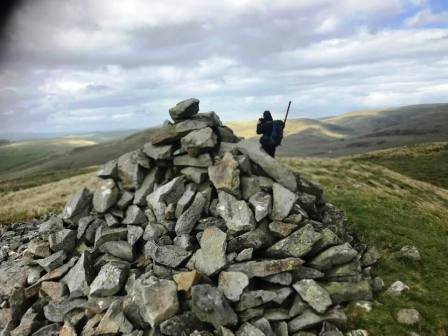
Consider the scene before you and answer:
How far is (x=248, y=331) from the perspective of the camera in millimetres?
15023

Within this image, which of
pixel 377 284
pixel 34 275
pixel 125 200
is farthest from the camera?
pixel 125 200

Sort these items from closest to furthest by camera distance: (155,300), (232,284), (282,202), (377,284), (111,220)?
(155,300) → (232,284) → (377,284) → (282,202) → (111,220)

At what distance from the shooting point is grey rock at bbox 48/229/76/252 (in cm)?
2120

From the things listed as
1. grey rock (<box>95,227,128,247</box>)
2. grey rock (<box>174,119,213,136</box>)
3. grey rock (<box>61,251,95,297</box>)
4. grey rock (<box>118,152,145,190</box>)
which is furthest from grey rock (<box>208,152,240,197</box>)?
grey rock (<box>61,251,95,297</box>)

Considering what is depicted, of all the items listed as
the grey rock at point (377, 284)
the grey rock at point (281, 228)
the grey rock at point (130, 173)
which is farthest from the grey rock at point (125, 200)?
the grey rock at point (377, 284)

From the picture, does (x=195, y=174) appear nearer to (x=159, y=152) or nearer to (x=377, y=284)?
(x=159, y=152)

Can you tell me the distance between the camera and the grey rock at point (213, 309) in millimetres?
15477

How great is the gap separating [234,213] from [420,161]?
339 feet

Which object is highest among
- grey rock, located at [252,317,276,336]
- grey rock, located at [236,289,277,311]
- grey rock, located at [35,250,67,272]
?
grey rock, located at [35,250,67,272]

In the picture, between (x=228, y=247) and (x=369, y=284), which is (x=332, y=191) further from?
(x=228, y=247)

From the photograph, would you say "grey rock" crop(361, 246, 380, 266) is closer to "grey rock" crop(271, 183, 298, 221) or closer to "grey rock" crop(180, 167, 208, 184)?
"grey rock" crop(271, 183, 298, 221)

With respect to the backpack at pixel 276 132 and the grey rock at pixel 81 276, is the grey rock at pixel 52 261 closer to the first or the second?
the grey rock at pixel 81 276

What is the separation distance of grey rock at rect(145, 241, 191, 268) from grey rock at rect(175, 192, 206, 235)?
3.32 ft

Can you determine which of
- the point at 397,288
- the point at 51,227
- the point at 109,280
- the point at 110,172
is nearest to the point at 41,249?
A: the point at 51,227
